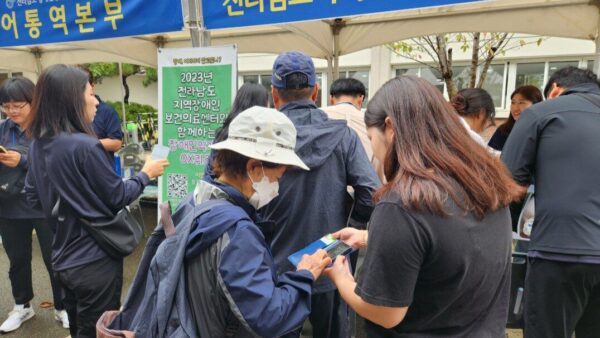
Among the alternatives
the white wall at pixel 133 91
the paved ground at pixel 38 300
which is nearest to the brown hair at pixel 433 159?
the paved ground at pixel 38 300

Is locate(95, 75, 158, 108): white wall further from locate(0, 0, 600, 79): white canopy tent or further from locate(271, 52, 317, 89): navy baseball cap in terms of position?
locate(271, 52, 317, 89): navy baseball cap

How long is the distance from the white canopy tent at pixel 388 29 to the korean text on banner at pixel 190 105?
246 mm

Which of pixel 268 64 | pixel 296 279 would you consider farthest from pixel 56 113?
pixel 268 64

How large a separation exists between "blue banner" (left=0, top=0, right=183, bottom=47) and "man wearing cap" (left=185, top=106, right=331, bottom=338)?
1.87 meters

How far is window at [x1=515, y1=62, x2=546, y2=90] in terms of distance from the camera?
10645mm

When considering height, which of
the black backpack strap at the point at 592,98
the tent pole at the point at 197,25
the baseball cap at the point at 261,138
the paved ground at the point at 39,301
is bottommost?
the paved ground at the point at 39,301

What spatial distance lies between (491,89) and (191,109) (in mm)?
10840

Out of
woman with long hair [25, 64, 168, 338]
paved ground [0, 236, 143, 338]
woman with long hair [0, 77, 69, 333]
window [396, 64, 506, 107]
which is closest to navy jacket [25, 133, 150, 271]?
woman with long hair [25, 64, 168, 338]

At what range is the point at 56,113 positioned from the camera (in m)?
1.87

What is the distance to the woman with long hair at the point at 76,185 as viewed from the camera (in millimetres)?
1840

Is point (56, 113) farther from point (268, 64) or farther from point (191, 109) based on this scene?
point (268, 64)

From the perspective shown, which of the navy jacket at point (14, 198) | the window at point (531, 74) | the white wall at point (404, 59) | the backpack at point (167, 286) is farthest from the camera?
the window at point (531, 74)

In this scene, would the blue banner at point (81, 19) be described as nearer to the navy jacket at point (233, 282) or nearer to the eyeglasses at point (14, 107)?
the eyeglasses at point (14, 107)

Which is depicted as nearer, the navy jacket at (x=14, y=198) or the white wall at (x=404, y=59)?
the navy jacket at (x=14, y=198)
